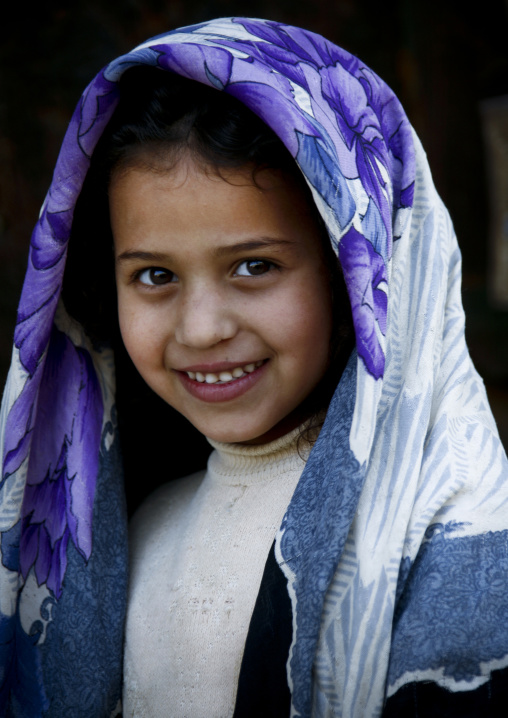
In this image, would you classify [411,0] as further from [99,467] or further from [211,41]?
[99,467]

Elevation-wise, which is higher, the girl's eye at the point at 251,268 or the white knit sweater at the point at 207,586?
the girl's eye at the point at 251,268

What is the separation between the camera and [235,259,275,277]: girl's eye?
36.2 inches

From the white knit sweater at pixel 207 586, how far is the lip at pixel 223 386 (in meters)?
0.10

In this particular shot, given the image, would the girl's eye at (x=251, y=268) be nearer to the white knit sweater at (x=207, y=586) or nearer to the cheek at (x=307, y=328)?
the cheek at (x=307, y=328)

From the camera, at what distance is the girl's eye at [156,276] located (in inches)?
38.4

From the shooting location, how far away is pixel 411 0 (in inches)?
68.8

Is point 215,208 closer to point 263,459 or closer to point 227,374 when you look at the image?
point 227,374

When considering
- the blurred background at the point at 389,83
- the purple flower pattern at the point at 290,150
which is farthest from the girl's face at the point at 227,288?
the blurred background at the point at 389,83

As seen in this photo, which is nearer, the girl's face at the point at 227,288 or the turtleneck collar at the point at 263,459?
the girl's face at the point at 227,288

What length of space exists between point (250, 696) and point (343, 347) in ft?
1.61

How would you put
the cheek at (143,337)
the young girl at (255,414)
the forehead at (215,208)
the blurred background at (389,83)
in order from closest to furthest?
the young girl at (255,414) < the forehead at (215,208) < the cheek at (143,337) < the blurred background at (389,83)

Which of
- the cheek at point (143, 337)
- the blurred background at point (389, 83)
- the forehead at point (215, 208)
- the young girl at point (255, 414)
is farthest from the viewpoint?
the blurred background at point (389, 83)

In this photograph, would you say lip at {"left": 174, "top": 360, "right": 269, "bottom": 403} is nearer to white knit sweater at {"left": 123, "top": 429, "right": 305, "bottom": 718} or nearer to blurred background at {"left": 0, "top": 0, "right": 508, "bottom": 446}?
white knit sweater at {"left": 123, "top": 429, "right": 305, "bottom": 718}

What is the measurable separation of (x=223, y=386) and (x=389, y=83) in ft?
4.01
